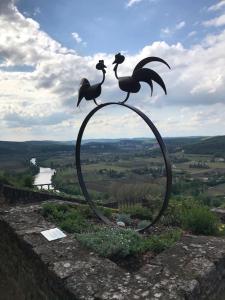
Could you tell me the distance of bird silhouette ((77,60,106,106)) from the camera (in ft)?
21.2

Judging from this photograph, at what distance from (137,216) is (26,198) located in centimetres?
665

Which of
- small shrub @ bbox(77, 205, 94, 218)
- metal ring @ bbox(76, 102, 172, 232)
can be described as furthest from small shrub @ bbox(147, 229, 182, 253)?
small shrub @ bbox(77, 205, 94, 218)

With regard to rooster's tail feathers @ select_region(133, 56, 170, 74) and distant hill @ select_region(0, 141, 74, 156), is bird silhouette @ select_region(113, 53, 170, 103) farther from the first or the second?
distant hill @ select_region(0, 141, 74, 156)

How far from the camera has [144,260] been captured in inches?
188

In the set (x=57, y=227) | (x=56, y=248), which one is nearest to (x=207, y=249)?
(x=56, y=248)

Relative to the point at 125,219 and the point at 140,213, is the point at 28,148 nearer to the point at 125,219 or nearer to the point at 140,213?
the point at 140,213

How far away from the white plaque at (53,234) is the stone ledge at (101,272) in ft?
0.27

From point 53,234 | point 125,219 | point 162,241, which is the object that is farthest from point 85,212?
point 162,241

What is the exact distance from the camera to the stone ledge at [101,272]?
12.2ft

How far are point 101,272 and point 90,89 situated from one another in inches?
140

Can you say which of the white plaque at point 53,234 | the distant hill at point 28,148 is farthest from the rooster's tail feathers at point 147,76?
the distant hill at point 28,148

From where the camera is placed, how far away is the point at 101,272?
4129mm

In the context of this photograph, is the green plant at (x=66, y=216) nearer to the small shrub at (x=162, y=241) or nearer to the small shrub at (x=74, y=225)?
the small shrub at (x=74, y=225)

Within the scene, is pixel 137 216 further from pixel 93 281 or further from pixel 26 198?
pixel 26 198
